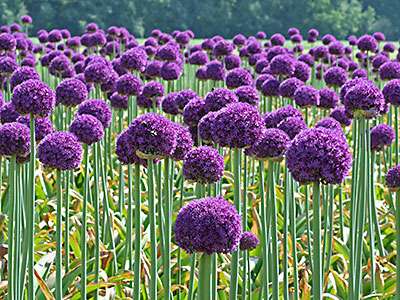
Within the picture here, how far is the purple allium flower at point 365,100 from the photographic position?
17.1 feet

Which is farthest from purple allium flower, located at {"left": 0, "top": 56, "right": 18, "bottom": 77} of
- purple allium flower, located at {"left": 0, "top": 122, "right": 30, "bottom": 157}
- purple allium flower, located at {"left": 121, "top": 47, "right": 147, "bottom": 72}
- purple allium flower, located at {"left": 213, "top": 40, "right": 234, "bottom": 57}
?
purple allium flower, located at {"left": 0, "top": 122, "right": 30, "bottom": 157}

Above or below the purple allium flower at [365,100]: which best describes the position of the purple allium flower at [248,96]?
above

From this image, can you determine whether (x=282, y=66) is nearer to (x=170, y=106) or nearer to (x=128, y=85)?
(x=128, y=85)

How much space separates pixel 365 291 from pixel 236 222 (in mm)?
3601

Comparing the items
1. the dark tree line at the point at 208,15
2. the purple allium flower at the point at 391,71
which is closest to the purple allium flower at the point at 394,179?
the purple allium flower at the point at 391,71

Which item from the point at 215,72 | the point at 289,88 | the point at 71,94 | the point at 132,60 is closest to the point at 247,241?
the point at 71,94

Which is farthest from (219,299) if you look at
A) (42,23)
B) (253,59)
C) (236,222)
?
(42,23)

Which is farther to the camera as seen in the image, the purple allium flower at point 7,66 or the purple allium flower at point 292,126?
the purple allium flower at point 7,66

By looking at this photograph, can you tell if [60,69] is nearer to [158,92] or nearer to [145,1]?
[158,92]

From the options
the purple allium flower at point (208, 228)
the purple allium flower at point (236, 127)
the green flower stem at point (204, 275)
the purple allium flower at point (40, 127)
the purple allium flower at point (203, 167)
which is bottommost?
the green flower stem at point (204, 275)

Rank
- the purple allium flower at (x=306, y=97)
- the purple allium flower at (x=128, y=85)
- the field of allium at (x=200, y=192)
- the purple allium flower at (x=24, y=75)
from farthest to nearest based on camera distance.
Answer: the purple allium flower at (x=128, y=85), the purple allium flower at (x=24, y=75), the purple allium flower at (x=306, y=97), the field of allium at (x=200, y=192)

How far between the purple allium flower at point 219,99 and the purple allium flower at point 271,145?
760 mm

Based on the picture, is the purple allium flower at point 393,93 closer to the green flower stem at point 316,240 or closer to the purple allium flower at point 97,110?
the purple allium flower at point 97,110

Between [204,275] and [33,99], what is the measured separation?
79.8 inches
